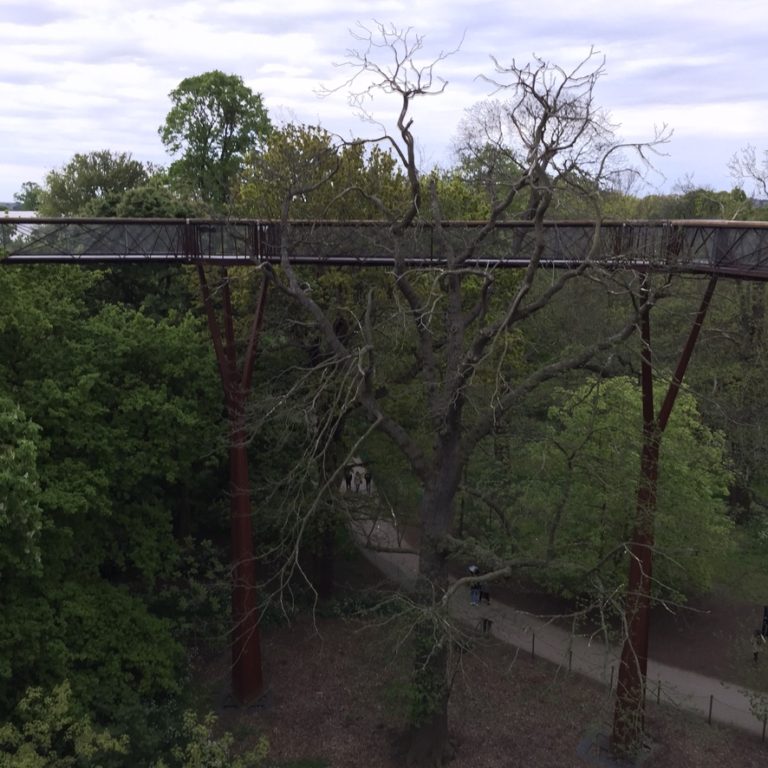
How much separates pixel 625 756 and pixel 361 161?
13106 millimetres

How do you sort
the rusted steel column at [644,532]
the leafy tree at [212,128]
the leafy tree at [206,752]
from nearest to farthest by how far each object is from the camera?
the leafy tree at [206,752], the rusted steel column at [644,532], the leafy tree at [212,128]

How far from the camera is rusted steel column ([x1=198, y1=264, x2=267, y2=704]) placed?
14.7 metres

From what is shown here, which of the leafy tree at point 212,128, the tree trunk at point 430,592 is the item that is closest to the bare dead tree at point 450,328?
the tree trunk at point 430,592

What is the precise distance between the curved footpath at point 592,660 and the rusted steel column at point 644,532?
0.94 m

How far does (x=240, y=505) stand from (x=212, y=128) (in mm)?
22569

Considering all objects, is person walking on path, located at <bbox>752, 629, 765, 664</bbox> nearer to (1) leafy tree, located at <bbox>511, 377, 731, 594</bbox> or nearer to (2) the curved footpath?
(2) the curved footpath

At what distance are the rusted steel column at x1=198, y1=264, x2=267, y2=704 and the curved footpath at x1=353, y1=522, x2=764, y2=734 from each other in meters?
2.26

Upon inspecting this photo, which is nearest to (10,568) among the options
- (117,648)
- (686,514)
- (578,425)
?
(117,648)

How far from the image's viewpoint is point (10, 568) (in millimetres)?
11719

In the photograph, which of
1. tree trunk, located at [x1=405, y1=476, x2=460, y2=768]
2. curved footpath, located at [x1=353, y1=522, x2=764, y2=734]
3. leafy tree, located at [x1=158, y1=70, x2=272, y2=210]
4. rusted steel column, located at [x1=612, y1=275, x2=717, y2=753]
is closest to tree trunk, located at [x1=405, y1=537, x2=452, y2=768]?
tree trunk, located at [x1=405, y1=476, x2=460, y2=768]

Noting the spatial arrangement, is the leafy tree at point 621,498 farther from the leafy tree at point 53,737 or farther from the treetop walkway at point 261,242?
the leafy tree at point 53,737

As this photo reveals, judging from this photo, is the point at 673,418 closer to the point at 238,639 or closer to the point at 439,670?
the point at 439,670

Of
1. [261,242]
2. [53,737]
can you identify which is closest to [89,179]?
[261,242]

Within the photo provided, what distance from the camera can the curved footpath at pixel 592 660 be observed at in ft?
52.1
